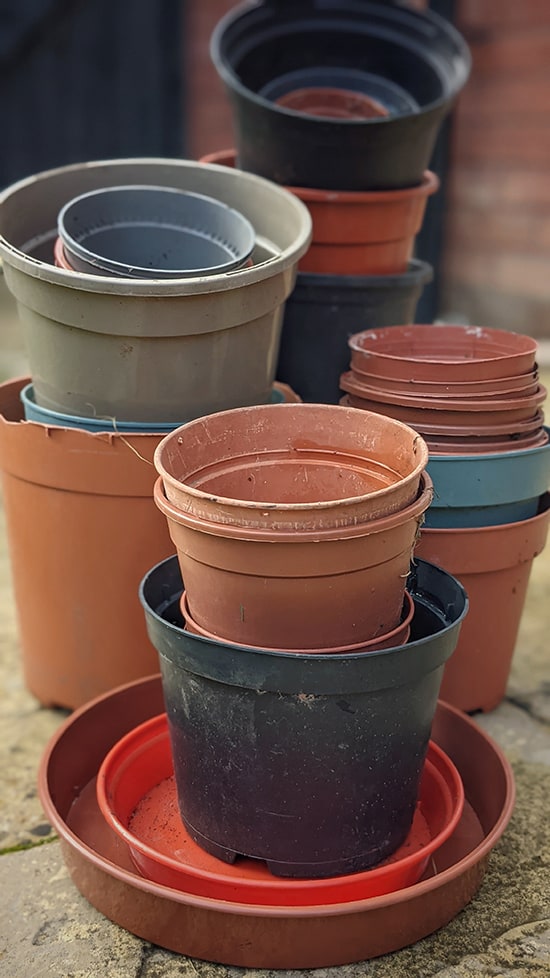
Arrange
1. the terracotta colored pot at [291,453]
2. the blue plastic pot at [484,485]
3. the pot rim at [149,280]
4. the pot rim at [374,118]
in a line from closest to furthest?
the terracotta colored pot at [291,453]
the pot rim at [149,280]
the blue plastic pot at [484,485]
the pot rim at [374,118]

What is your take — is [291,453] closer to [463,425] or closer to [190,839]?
[463,425]

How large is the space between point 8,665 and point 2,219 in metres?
1.23

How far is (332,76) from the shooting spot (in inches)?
121

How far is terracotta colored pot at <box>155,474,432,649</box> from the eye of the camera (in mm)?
1502

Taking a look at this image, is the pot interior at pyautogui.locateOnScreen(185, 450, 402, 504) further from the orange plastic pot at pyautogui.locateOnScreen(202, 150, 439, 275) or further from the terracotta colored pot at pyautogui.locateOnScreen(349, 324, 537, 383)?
the orange plastic pot at pyautogui.locateOnScreen(202, 150, 439, 275)

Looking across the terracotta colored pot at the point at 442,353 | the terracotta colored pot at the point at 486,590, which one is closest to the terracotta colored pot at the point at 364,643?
the terracotta colored pot at the point at 486,590

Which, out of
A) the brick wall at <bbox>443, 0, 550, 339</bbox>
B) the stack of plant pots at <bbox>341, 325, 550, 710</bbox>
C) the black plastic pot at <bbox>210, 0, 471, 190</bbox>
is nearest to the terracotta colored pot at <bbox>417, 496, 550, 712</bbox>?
the stack of plant pots at <bbox>341, 325, 550, 710</bbox>

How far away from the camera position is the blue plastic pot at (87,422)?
2047 mm

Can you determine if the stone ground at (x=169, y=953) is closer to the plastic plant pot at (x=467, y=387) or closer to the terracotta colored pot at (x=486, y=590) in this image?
the terracotta colored pot at (x=486, y=590)

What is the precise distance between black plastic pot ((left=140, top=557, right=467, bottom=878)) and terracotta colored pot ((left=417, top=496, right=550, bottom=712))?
16.1 inches

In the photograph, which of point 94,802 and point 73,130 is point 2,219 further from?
point 73,130

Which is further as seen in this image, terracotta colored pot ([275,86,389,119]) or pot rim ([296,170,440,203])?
terracotta colored pot ([275,86,389,119])

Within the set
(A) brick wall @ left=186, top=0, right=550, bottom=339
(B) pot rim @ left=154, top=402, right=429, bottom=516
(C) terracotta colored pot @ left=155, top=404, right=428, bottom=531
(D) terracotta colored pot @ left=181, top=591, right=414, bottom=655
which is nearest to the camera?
(B) pot rim @ left=154, top=402, right=429, bottom=516

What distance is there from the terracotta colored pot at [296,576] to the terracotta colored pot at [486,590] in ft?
1.62
